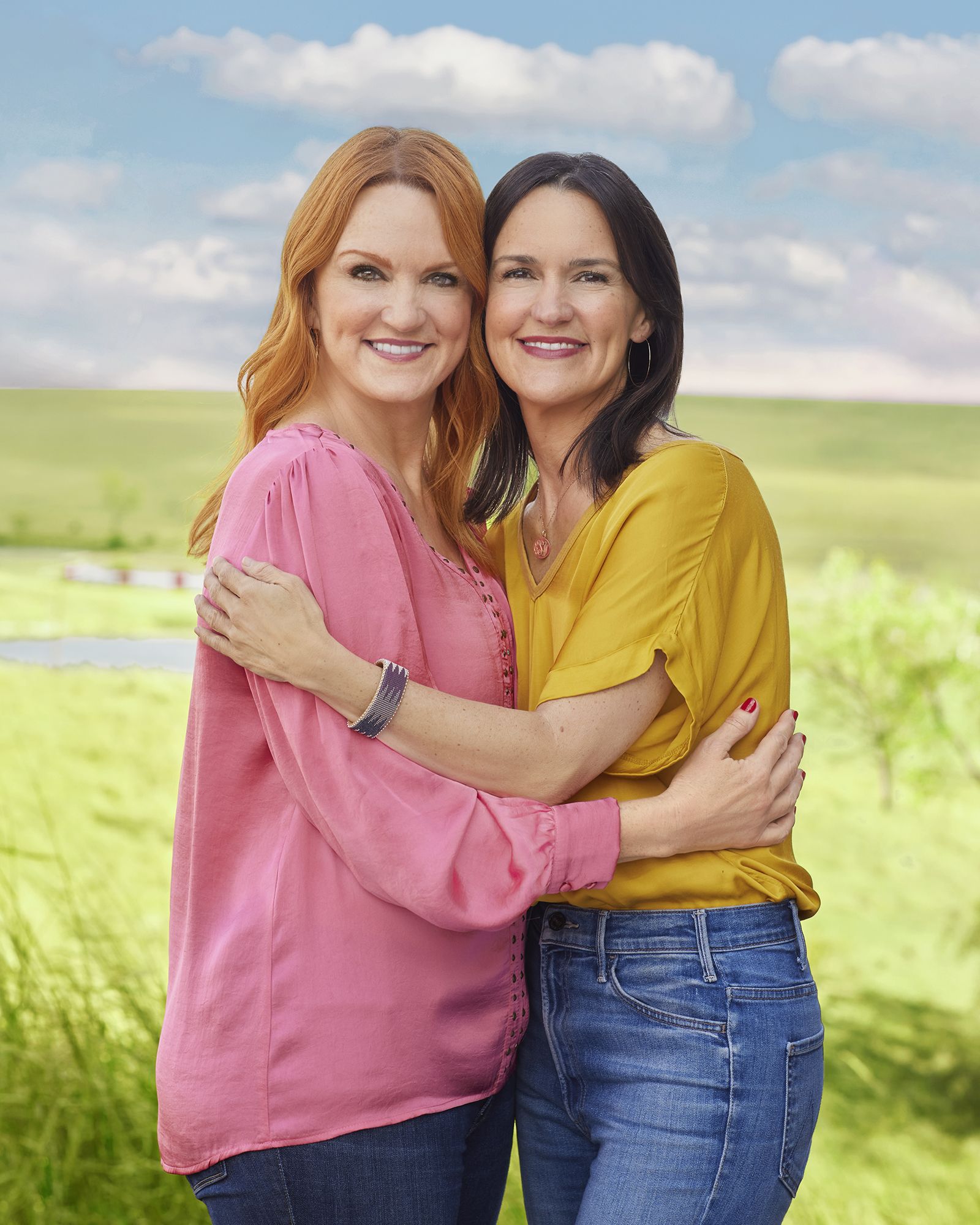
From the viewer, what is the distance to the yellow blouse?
1493mm

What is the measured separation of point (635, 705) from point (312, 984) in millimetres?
504

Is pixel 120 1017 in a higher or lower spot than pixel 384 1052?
lower

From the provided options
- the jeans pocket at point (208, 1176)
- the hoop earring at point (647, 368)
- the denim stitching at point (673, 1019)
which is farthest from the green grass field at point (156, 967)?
the hoop earring at point (647, 368)

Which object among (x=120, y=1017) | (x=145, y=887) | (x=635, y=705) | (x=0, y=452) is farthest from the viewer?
(x=0, y=452)

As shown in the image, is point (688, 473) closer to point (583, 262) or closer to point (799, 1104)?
point (583, 262)

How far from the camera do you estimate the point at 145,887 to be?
5648 millimetres

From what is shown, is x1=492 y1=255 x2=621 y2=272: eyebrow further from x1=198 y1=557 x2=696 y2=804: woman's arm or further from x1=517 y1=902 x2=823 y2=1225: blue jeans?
x1=517 y1=902 x2=823 y2=1225: blue jeans

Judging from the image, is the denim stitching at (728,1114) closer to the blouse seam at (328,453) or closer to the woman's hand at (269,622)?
the blouse seam at (328,453)

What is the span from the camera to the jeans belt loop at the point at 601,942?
1528mm

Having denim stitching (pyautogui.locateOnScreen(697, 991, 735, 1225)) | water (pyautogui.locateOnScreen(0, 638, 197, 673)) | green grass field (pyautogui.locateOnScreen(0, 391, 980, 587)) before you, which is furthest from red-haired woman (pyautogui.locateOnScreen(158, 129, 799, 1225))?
water (pyautogui.locateOnScreen(0, 638, 197, 673))

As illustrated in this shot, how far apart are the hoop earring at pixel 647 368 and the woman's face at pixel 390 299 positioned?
280 mm

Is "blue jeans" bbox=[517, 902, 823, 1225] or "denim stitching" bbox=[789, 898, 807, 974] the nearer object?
"blue jeans" bbox=[517, 902, 823, 1225]

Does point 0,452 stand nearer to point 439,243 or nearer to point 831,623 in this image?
point 831,623

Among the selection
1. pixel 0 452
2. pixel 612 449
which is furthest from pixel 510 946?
pixel 0 452
